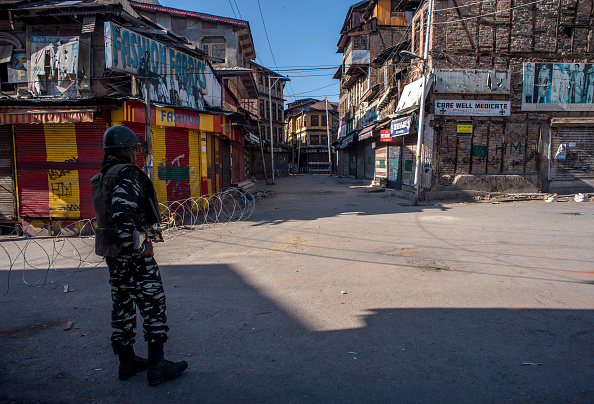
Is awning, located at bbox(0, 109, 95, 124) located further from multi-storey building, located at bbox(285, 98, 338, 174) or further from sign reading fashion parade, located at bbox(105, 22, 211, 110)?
multi-storey building, located at bbox(285, 98, 338, 174)

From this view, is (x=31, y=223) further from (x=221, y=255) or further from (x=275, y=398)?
(x=275, y=398)

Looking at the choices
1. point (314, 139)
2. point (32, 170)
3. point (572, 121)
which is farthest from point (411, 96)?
point (314, 139)

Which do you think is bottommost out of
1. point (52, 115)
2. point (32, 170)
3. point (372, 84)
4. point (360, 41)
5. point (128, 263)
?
point (128, 263)

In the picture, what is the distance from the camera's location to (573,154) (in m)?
15.9

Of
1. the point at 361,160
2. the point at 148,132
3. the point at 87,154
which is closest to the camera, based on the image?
the point at 148,132

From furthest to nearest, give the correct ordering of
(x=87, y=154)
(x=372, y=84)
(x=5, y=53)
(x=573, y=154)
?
1. (x=372, y=84)
2. (x=573, y=154)
3. (x=5, y=53)
4. (x=87, y=154)

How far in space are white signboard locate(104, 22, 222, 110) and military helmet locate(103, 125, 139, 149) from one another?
8.52m

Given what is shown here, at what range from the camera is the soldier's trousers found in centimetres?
→ 290

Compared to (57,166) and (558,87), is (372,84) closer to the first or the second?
(558,87)

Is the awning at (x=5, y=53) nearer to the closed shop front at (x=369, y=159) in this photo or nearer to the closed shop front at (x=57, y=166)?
the closed shop front at (x=57, y=166)

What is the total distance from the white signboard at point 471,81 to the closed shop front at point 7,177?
15.6m

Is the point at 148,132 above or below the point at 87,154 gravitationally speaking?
above

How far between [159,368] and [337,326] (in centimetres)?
183

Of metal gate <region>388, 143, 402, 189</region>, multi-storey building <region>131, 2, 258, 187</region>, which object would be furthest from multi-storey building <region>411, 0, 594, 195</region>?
multi-storey building <region>131, 2, 258, 187</region>
